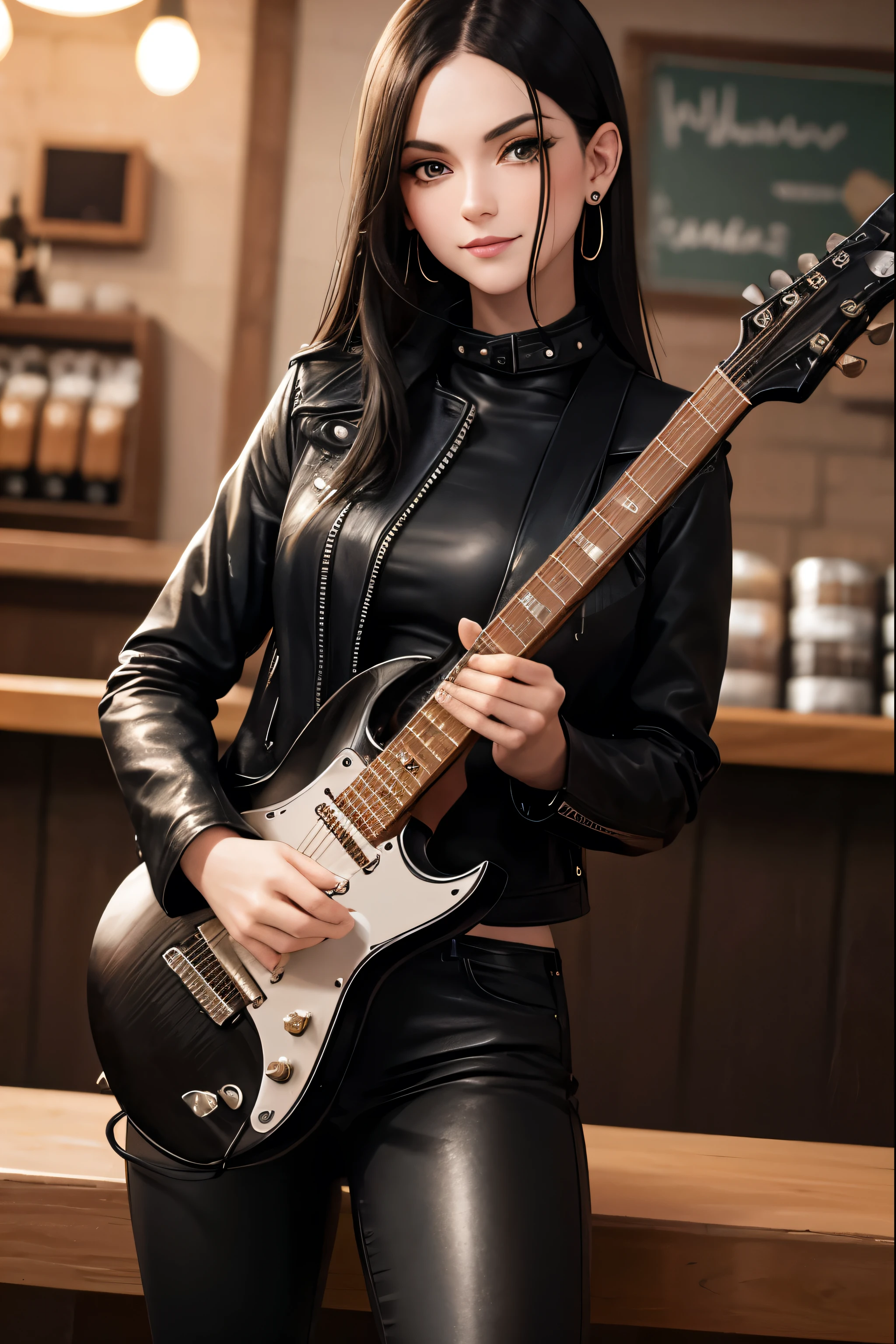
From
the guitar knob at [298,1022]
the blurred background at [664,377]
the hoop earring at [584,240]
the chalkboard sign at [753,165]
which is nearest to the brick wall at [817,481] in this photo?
the blurred background at [664,377]

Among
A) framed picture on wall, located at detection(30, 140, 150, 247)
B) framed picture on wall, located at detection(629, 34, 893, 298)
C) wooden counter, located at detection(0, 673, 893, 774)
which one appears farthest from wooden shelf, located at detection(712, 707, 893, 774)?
framed picture on wall, located at detection(30, 140, 150, 247)

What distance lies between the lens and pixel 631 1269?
122 centimetres

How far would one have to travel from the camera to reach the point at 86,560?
85.2 inches

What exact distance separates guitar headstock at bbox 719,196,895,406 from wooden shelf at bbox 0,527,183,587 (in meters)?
1.46

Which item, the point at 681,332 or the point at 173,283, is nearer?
the point at 681,332

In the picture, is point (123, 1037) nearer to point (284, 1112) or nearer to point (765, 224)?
point (284, 1112)

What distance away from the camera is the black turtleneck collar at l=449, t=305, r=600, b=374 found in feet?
3.24

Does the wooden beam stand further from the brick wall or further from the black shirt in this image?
the black shirt

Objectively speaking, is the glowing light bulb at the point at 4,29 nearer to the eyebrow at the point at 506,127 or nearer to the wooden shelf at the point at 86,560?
the wooden shelf at the point at 86,560

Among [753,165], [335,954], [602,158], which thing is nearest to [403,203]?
[602,158]

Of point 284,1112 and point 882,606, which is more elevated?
point 882,606

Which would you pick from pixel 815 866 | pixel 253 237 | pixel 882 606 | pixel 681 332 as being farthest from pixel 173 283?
pixel 815 866

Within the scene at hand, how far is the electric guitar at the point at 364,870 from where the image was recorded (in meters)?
0.84

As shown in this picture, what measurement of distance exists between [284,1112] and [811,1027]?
125 centimetres
